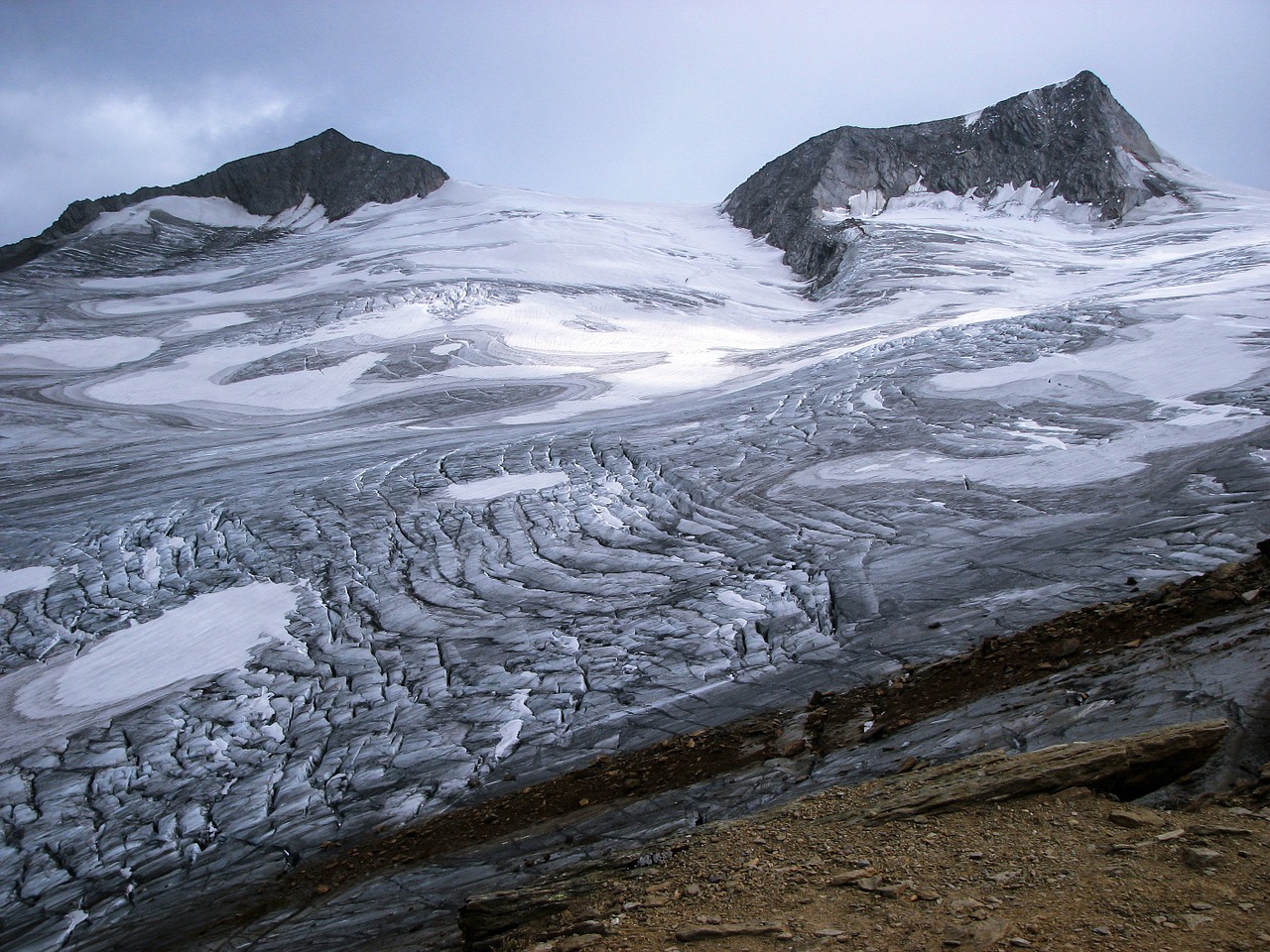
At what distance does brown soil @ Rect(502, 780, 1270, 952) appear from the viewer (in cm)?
241

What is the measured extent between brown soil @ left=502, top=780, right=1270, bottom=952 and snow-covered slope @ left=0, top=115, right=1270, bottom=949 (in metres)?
0.88

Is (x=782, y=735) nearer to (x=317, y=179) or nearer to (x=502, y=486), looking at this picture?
(x=502, y=486)

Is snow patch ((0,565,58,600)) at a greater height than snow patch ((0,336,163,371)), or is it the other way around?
snow patch ((0,336,163,371))

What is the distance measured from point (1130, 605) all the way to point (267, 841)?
16.9 feet

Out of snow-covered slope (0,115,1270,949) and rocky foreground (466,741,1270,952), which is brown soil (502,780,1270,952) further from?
snow-covered slope (0,115,1270,949)

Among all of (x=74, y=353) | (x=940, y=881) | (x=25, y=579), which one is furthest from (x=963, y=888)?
(x=74, y=353)

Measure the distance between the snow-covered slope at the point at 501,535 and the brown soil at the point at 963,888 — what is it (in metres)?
0.88

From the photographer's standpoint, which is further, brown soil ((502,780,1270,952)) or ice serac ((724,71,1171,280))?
ice serac ((724,71,1171,280))

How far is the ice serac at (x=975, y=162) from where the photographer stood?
93.1 ft

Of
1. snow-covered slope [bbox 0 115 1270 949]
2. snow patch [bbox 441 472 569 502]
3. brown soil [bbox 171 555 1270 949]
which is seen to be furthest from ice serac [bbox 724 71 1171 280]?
brown soil [bbox 171 555 1270 949]

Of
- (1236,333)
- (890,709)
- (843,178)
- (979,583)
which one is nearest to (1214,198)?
(843,178)

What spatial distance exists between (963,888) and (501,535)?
582cm

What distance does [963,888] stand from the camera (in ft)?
8.93

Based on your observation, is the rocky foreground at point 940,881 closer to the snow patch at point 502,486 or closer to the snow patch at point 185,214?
the snow patch at point 502,486
